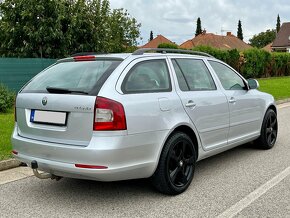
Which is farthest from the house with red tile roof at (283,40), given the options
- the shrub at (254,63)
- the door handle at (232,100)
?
the door handle at (232,100)

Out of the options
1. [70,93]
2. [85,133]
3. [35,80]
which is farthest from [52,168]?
[35,80]

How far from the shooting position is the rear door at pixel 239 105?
570cm

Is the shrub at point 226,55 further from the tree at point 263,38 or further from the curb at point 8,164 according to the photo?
the tree at point 263,38

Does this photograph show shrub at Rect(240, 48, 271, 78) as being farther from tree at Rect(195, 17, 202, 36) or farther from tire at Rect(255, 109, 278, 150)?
tree at Rect(195, 17, 202, 36)

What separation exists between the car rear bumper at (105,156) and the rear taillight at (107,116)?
0.10 meters

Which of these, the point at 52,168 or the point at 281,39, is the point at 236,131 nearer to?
the point at 52,168

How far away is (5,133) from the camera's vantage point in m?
7.50

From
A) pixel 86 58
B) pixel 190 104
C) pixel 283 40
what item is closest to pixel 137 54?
pixel 86 58

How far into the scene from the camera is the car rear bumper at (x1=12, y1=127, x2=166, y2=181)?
3.90m

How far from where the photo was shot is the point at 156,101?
14.3ft

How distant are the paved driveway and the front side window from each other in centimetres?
118

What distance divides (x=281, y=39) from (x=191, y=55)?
82583 mm

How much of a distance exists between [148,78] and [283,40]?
83039 mm

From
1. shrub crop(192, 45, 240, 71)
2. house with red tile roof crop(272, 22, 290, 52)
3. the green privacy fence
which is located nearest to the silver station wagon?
the green privacy fence
